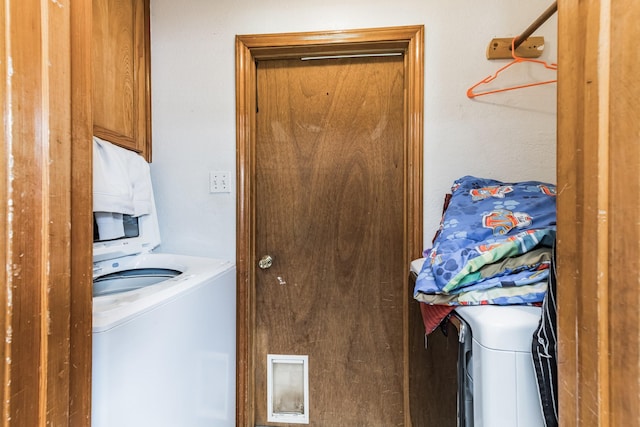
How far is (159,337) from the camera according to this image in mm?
743

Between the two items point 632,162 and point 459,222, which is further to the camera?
point 459,222

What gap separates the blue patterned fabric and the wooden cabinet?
1.30m

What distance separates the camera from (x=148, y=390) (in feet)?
2.28

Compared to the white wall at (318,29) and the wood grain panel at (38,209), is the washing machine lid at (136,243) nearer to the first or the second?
the white wall at (318,29)

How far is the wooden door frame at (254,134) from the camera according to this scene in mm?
1257

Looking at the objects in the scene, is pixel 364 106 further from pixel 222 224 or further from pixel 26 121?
pixel 26 121

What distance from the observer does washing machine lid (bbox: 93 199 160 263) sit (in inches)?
42.4

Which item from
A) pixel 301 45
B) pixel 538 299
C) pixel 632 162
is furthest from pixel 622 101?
pixel 301 45

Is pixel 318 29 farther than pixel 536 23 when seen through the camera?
Yes

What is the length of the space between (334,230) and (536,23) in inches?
42.3

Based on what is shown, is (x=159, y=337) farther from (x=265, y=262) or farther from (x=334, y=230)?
(x=334, y=230)

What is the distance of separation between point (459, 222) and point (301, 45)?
41.9 inches

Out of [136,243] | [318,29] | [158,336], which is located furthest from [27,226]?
[318,29]

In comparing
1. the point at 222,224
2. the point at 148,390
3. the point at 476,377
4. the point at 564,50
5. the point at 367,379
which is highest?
the point at 564,50
